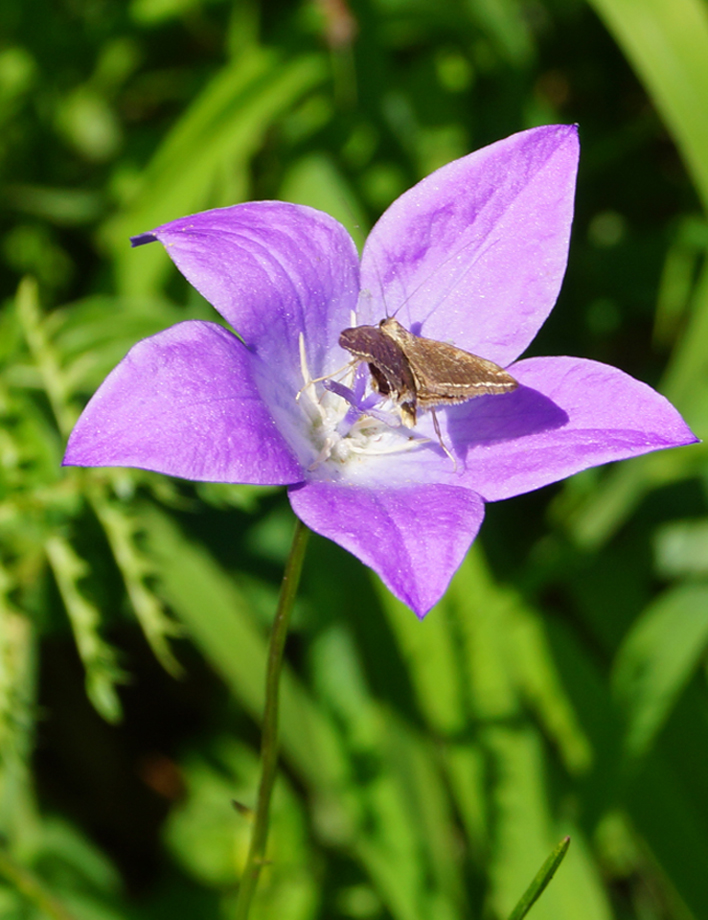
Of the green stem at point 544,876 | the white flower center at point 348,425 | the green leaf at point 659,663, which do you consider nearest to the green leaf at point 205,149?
the white flower center at point 348,425

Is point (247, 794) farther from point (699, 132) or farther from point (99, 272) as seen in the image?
point (699, 132)

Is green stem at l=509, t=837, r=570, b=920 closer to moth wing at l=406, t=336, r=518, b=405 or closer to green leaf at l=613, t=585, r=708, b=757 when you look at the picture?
moth wing at l=406, t=336, r=518, b=405

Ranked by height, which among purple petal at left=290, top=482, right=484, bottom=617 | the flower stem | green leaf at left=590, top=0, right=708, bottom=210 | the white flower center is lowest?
the flower stem

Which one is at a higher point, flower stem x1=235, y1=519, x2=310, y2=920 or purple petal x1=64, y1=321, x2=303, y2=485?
purple petal x1=64, y1=321, x2=303, y2=485

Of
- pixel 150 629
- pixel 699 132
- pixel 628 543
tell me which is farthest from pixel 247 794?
pixel 699 132

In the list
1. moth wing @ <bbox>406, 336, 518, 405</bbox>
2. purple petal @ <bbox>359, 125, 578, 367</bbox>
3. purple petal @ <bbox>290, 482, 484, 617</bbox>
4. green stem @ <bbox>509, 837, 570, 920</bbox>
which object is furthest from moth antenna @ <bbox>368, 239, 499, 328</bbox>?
green stem @ <bbox>509, 837, 570, 920</bbox>

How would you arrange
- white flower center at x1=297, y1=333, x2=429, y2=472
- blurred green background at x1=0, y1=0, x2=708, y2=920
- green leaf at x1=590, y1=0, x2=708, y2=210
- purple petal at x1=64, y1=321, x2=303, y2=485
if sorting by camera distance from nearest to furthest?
purple petal at x1=64, y1=321, x2=303, y2=485 < white flower center at x1=297, y1=333, x2=429, y2=472 < blurred green background at x1=0, y1=0, x2=708, y2=920 < green leaf at x1=590, y1=0, x2=708, y2=210

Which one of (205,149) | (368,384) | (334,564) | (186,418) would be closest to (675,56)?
(205,149)
